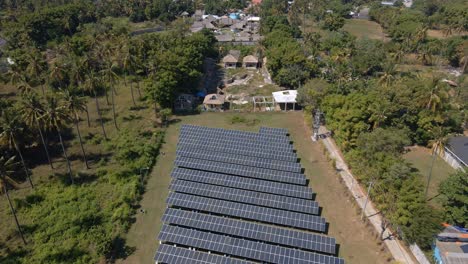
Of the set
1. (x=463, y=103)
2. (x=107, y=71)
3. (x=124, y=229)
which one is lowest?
(x=124, y=229)

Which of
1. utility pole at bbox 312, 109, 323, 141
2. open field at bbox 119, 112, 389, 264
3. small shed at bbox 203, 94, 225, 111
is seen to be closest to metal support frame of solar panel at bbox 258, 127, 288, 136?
open field at bbox 119, 112, 389, 264

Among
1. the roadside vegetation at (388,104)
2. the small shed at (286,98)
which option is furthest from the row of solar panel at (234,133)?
the small shed at (286,98)

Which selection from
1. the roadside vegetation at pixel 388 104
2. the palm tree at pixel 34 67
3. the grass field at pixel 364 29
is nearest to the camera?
the roadside vegetation at pixel 388 104

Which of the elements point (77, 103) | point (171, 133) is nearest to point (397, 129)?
point (171, 133)

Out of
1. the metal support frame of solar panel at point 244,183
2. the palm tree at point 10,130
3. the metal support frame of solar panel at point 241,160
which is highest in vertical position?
the palm tree at point 10,130

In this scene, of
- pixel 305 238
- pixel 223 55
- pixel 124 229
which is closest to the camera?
pixel 305 238

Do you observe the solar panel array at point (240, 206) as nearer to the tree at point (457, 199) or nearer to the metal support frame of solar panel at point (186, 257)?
the metal support frame of solar panel at point (186, 257)

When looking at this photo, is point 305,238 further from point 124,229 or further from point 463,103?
point 463,103
